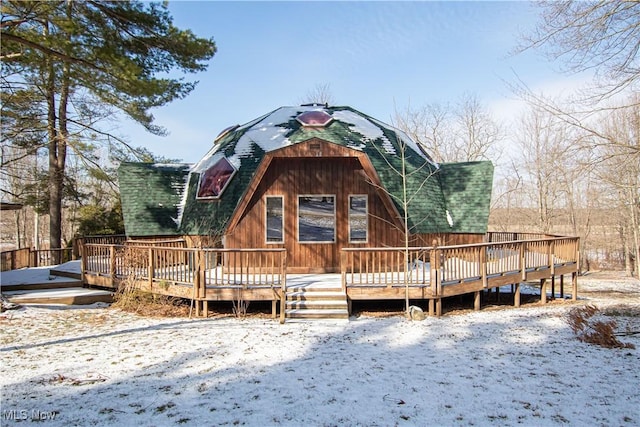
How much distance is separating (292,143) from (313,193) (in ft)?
5.92

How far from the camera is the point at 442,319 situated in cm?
866

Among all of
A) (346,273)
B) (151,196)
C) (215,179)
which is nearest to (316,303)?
(346,273)

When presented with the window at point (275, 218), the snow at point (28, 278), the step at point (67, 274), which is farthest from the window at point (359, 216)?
the snow at point (28, 278)

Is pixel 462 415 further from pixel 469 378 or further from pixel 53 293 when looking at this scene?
pixel 53 293

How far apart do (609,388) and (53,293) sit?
39.6 ft

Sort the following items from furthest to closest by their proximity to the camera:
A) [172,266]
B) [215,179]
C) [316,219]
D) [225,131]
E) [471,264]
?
[225,131] < [215,179] < [316,219] < [471,264] < [172,266]

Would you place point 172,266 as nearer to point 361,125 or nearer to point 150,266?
point 150,266

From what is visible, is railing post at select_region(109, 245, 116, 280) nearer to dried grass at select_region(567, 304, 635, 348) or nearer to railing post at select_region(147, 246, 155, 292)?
railing post at select_region(147, 246, 155, 292)

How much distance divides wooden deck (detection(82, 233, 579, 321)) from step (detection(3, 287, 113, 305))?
36 centimetres

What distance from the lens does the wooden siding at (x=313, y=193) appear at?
11383 mm

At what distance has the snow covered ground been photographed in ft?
13.5

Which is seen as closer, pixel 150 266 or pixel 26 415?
pixel 26 415

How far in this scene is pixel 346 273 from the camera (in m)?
9.40

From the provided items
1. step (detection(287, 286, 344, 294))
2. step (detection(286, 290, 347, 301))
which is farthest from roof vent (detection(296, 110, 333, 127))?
step (detection(286, 290, 347, 301))
